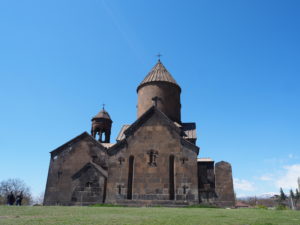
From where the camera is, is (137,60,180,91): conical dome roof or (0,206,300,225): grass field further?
(137,60,180,91): conical dome roof

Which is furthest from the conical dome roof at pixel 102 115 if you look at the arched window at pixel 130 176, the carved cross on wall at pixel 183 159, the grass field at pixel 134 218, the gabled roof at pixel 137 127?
the grass field at pixel 134 218

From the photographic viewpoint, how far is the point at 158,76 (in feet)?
57.8

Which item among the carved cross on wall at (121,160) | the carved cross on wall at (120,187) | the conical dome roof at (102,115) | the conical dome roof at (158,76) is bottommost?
the carved cross on wall at (120,187)

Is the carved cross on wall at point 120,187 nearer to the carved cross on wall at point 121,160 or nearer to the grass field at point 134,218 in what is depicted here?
the carved cross on wall at point 121,160

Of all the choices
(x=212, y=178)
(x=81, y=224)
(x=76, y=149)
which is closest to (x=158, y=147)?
(x=212, y=178)

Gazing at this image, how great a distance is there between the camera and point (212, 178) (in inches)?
552

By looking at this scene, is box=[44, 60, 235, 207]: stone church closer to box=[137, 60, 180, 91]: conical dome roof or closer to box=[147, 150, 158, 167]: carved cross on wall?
box=[147, 150, 158, 167]: carved cross on wall

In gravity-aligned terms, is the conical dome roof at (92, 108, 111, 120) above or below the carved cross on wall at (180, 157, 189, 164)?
above

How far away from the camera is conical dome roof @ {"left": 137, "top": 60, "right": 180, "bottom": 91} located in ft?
57.0

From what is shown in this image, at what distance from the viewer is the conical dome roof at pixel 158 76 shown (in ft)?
57.0

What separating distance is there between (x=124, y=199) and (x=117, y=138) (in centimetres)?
532

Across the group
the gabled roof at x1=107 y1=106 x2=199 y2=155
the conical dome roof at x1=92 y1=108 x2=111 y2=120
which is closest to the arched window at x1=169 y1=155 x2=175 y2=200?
the gabled roof at x1=107 y1=106 x2=199 y2=155

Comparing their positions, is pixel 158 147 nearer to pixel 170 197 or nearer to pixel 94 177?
pixel 170 197

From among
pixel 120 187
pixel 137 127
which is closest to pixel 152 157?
pixel 137 127
